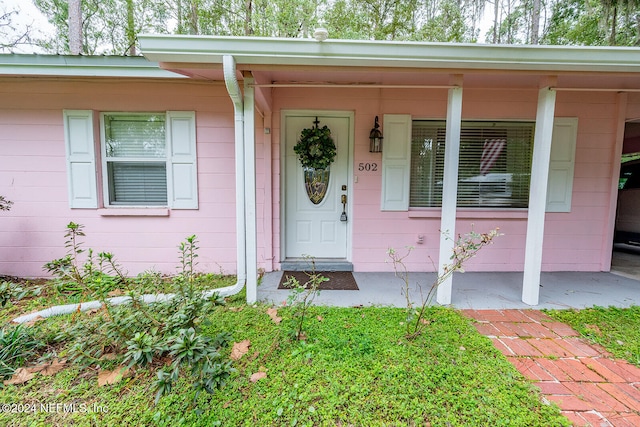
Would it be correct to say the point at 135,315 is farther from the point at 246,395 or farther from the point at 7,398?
the point at 246,395

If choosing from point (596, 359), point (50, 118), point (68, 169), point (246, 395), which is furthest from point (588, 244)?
point (50, 118)

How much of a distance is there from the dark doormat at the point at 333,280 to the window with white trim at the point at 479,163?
1.34m

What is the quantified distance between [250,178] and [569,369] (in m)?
2.78

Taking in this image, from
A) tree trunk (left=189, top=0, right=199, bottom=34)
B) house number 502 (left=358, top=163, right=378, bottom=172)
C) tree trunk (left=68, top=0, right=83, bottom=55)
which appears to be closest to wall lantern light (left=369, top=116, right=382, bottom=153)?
house number 502 (left=358, top=163, right=378, bottom=172)

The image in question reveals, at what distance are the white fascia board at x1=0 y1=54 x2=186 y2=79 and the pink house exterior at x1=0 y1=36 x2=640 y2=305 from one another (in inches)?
0.5

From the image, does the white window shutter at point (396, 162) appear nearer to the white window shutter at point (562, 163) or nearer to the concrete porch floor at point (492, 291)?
the concrete porch floor at point (492, 291)

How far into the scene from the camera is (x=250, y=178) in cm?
257

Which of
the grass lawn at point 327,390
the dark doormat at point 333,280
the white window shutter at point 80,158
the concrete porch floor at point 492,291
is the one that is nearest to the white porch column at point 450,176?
the concrete porch floor at point 492,291

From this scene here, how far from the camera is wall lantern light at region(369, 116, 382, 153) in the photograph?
3488 mm

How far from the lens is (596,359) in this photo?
1908 millimetres

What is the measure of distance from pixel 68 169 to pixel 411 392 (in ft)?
14.2

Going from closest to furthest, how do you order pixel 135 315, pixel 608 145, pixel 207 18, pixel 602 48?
1. pixel 135 315
2. pixel 602 48
3. pixel 608 145
4. pixel 207 18

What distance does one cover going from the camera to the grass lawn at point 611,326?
200cm

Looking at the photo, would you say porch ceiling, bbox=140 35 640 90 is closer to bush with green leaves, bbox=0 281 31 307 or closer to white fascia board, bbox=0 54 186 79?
white fascia board, bbox=0 54 186 79
